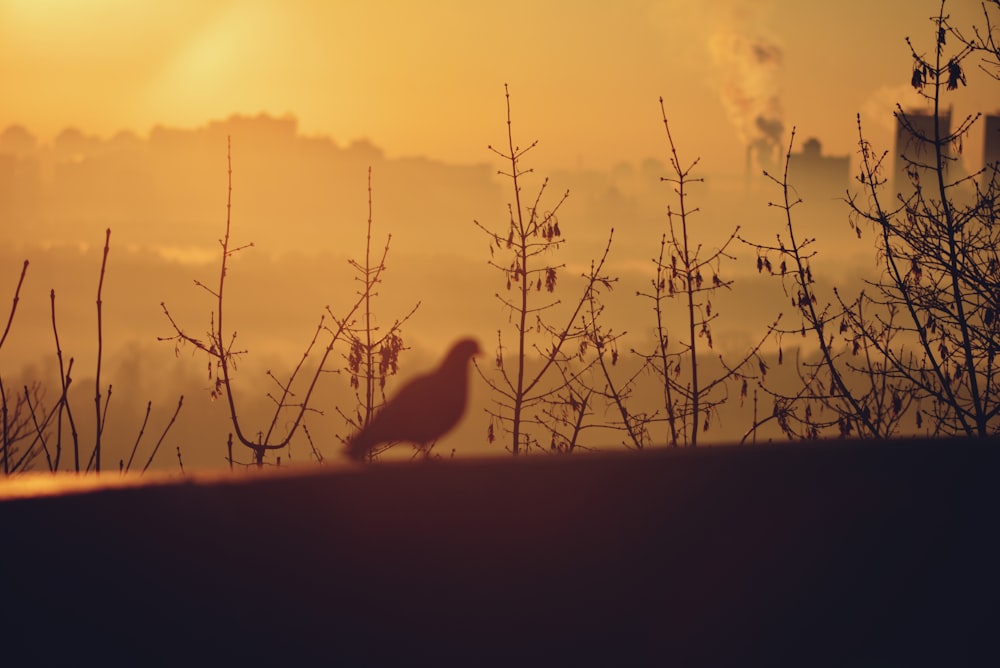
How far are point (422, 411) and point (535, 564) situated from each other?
3.57m

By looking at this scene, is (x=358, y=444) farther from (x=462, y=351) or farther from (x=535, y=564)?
(x=535, y=564)

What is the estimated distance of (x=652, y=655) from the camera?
170cm

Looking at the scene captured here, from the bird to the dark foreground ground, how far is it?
11.1 feet

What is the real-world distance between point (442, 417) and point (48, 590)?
383 cm

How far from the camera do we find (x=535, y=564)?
1696 millimetres

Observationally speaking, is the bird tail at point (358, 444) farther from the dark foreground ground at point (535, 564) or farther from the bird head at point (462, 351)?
the dark foreground ground at point (535, 564)

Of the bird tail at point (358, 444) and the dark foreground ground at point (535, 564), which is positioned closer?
the dark foreground ground at point (535, 564)

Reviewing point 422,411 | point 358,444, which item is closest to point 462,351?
point 422,411

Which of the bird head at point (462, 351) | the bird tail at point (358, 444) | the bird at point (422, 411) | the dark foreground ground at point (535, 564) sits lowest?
the dark foreground ground at point (535, 564)

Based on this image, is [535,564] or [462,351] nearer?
[535,564]

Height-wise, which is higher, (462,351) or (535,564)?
(462,351)

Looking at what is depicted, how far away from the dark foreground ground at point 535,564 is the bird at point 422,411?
3377 millimetres

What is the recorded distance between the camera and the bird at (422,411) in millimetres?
5219

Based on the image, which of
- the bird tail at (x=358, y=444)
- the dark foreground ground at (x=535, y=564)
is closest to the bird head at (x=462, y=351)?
the bird tail at (x=358, y=444)
